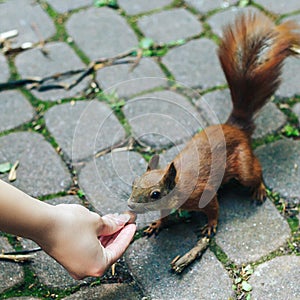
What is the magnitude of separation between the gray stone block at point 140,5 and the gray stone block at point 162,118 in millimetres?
577

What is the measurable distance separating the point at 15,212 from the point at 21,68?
110 cm

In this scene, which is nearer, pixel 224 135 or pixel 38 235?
pixel 38 235

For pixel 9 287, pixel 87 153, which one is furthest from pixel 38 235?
pixel 87 153

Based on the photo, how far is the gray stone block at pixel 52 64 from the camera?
237 cm

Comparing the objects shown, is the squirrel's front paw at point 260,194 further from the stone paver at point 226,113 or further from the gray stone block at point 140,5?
the gray stone block at point 140,5

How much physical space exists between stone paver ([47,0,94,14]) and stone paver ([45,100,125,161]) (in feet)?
2.06

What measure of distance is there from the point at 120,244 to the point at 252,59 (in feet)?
2.52

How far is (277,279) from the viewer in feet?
5.70

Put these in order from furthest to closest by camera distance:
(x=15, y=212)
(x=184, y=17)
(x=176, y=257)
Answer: (x=184, y=17) < (x=176, y=257) < (x=15, y=212)

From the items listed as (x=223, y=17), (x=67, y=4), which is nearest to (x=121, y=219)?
(x=223, y=17)

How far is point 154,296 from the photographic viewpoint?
5.65 ft

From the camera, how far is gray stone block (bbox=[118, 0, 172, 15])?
272 centimetres

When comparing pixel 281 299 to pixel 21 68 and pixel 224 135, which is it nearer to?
pixel 224 135

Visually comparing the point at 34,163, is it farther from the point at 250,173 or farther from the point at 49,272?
the point at 250,173
